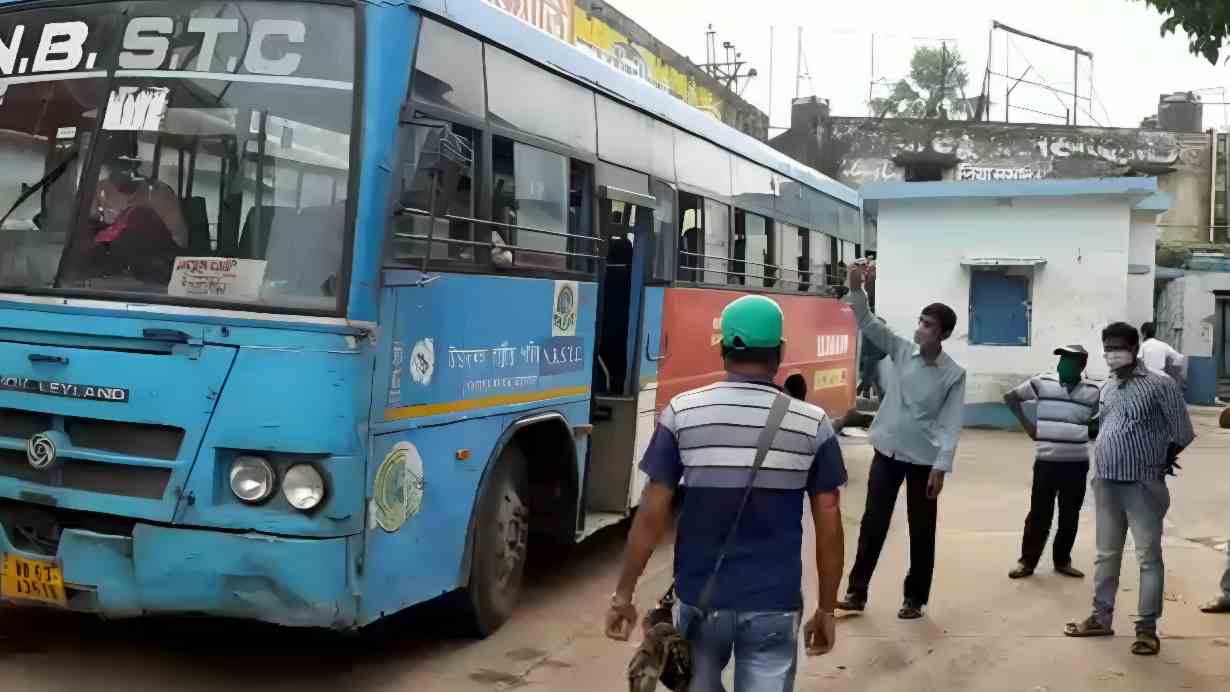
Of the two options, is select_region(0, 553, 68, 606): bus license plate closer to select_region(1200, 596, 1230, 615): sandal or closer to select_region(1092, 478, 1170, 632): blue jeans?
select_region(1092, 478, 1170, 632): blue jeans

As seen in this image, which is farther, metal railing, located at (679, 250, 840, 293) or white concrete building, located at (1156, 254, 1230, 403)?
white concrete building, located at (1156, 254, 1230, 403)

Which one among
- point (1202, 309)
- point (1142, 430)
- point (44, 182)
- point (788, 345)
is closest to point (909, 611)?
point (1142, 430)

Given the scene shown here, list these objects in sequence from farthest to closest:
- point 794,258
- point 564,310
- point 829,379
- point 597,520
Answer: point 829,379 → point 794,258 → point 597,520 → point 564,310

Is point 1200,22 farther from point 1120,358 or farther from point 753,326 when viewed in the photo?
point 753,326

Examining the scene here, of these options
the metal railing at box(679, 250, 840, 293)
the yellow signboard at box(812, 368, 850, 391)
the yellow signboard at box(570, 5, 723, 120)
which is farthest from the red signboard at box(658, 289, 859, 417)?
the yellow signboard at box(570, 5, 723, 120)

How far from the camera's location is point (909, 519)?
637 cm

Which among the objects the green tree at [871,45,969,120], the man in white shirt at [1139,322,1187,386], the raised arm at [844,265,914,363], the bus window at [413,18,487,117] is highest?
the green tree at [871,45,969,120]

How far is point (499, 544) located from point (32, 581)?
2.17 m

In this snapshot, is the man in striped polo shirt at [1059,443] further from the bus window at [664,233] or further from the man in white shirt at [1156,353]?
the man in white shirt at [1156,353]

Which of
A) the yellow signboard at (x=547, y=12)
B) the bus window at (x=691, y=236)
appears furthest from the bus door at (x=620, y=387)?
the yellow signboard at (x=547, y=12)

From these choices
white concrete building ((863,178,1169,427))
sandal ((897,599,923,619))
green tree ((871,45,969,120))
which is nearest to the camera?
sandal ((897,599,923,619))

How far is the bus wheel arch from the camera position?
18.5 ft

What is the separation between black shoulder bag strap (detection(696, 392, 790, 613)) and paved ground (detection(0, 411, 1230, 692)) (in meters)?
2.19

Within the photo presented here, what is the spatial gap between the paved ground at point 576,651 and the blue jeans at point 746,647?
80.2 inches
